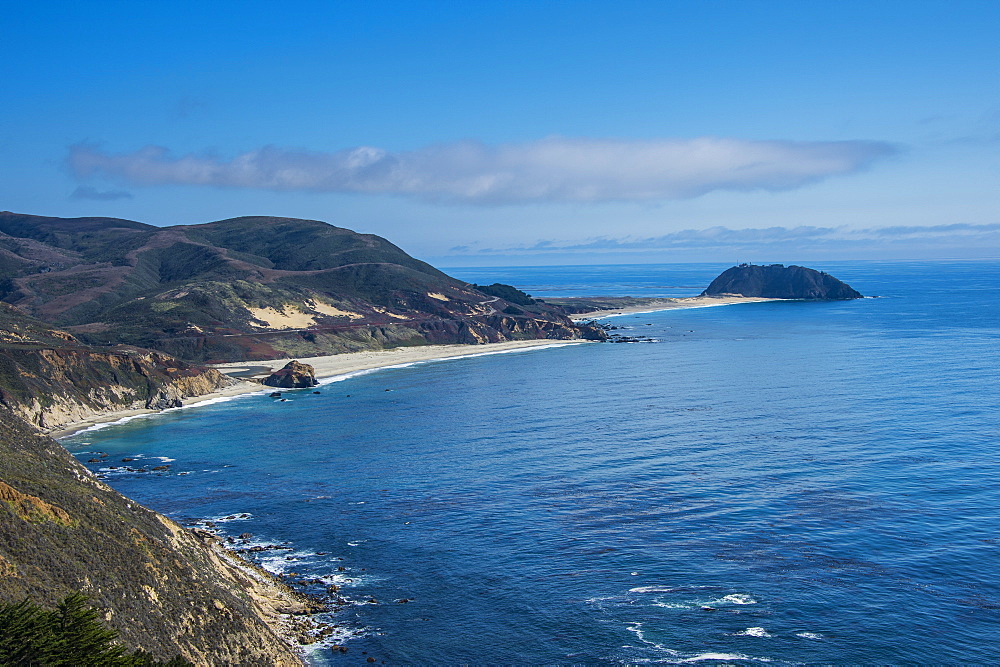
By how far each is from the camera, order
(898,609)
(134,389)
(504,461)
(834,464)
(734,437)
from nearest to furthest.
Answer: (898,609), (834,464), (504,461), (734,437), (134,389)

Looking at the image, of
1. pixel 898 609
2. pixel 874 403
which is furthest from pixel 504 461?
pixel 874 403

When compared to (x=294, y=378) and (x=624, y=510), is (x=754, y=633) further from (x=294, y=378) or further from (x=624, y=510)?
(x=294, y=378)

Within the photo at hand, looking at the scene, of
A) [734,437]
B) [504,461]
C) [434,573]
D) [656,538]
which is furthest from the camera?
[734,437]

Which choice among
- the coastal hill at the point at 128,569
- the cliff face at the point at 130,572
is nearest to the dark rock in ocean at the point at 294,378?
the coastal hill at the point at 128,569

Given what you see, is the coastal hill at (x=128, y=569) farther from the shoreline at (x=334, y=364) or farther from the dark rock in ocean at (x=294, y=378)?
the dark rock in ocean at (x=294, y=378)

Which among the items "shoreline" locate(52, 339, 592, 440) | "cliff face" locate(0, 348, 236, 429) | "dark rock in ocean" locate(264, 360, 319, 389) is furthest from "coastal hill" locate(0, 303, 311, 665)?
"dark rock in ocean" locate(264, 360, 319, 389)

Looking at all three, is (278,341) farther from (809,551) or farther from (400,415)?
(809,551)
